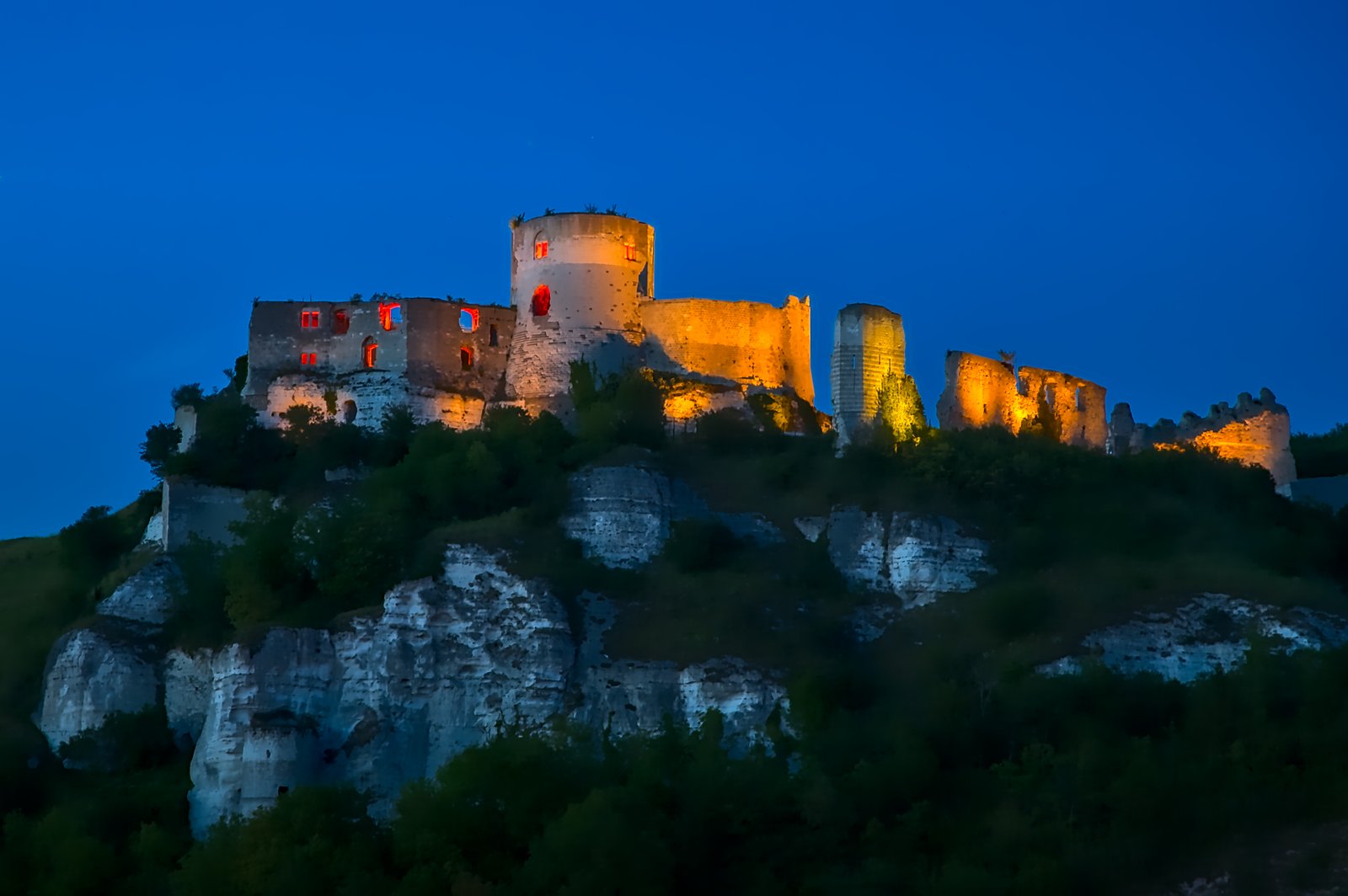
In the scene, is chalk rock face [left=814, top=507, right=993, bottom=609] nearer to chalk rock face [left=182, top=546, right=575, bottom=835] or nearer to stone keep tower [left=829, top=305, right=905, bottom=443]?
stone keep tower [left=829, top=305, right=905, bottom=443]

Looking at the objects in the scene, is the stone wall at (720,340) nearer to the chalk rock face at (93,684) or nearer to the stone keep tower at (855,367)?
the stone keep tower at (855,367)

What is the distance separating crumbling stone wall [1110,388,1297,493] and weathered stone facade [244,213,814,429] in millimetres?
10332

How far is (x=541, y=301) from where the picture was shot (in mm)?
77125

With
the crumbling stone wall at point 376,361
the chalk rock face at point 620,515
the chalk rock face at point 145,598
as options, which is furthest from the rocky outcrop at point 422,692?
the crumbling stone wall at point 376,361

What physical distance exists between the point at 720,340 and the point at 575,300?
13.7 ft

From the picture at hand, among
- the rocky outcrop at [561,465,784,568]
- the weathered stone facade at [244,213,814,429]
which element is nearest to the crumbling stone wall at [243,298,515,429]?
the weathered stone facade at [244,213,814,429]

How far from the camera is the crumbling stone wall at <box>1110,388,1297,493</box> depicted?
77.2m

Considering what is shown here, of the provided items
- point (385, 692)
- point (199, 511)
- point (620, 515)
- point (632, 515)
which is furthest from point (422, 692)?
point (199, 511)

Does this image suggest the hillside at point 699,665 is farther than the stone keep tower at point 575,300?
No

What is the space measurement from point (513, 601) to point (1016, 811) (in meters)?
13.4

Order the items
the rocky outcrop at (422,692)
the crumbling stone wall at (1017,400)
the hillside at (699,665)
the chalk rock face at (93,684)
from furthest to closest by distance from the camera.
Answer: the crumbling stone wall at (1017,400) → the chalk rock face at (93,684) → the rocky outcrop at (422,692) → the hillside at (699,665)

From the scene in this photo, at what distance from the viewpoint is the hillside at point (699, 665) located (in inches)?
2254

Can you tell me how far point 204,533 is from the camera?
7175 centimetres

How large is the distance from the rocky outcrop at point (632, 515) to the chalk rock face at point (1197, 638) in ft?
31.6
